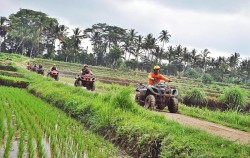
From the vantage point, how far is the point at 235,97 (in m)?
16.6

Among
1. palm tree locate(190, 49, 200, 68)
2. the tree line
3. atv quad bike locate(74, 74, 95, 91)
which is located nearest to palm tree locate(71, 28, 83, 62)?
the tree line

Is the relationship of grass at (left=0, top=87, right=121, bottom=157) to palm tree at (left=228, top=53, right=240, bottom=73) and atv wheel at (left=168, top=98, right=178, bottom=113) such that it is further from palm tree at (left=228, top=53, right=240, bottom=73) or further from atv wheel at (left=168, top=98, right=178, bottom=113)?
palm tree at (left=228, top=53, right=240, bottom=73)

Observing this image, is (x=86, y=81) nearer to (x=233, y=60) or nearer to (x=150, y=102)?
(x=150, y=102)

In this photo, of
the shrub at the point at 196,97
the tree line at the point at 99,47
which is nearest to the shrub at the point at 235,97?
the shrub at the point at 196,97

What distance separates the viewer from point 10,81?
64.1 feet

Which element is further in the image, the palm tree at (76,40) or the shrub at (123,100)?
the palm tree at (76,40)

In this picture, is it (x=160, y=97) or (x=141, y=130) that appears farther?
(x=160, y=97)

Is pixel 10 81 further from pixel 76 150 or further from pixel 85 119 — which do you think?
pixel 76 150

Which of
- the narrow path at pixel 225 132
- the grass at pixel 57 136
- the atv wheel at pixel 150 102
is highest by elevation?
the atv wheel at pixel 150 102

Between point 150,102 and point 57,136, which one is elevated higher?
point 150,102

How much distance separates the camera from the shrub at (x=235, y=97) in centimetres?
→ 1648

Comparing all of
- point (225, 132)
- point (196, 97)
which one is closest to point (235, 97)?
point (196, 97)

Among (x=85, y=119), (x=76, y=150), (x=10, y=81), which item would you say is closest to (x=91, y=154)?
(x=76, y=150)

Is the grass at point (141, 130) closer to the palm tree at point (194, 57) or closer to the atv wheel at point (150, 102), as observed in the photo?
the atv wheel at point (150, 102)
